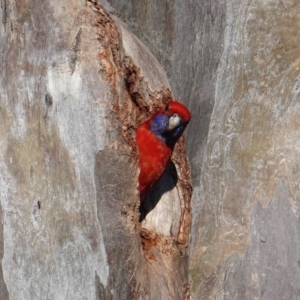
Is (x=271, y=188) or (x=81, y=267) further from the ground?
(x=271, y=188)

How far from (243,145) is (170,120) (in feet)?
1.57

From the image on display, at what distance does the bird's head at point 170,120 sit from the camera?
3.52m

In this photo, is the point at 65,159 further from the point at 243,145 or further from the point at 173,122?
the point at 243,145

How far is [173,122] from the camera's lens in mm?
3527

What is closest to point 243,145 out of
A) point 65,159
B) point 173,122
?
point 173,122

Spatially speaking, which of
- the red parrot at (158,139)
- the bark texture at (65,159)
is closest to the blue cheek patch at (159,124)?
the red parrot at (158,139)

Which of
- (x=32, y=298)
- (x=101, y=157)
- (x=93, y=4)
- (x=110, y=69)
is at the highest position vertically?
(x=93, y=4)

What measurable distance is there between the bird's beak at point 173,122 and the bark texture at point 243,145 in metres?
0.34

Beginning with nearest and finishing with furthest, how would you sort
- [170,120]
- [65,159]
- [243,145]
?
[65,159], [170,120], [243,145]

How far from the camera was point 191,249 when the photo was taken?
388 centimetres

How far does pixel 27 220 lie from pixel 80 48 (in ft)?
2.54

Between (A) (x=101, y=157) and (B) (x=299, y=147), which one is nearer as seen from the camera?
(A) (x=101, y=157)

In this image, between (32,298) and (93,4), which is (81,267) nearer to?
(32,298)

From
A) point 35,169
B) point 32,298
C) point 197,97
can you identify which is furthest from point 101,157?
point 197,97
